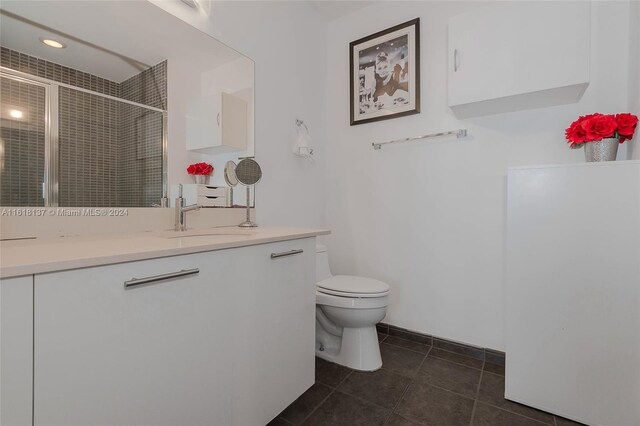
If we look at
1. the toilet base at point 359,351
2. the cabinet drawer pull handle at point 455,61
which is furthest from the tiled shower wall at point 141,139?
the cabinet drawer pull handle at point 455,61

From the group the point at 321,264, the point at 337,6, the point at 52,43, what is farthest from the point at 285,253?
the point at 337,6

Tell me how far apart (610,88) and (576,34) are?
0.37 m

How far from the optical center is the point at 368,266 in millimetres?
2318

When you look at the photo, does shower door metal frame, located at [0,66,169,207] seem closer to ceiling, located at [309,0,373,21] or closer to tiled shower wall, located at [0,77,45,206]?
tiled shower wall, located at [0,77,45,206]

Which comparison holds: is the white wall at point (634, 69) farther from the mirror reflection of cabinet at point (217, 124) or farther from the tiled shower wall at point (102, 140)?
the tiled shower wall at point (102, 140)

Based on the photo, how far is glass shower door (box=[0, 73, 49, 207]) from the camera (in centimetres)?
100

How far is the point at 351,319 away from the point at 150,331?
1.13 metres

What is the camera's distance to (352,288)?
5.72 feet

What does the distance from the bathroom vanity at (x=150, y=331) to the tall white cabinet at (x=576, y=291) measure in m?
1.09

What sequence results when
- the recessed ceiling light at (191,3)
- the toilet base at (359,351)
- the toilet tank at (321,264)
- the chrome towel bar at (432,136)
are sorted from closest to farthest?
the recessed ceiling light at (191,3)
the toilet base at (359,351)
the chrome towel bar at (432,136)
the toilet tank at (321,264)

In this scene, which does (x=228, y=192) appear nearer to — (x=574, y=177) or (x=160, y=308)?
(x=160, y=308)

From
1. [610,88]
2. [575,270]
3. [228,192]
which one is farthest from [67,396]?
[610,88]

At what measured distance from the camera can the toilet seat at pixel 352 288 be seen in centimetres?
168

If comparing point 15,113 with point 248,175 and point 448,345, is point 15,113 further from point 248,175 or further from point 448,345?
point 448,345
